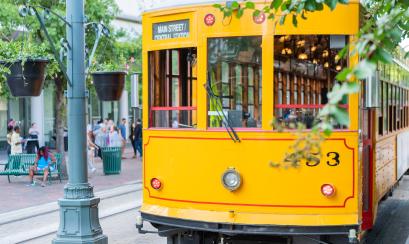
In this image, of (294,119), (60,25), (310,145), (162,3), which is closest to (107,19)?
(60,25)

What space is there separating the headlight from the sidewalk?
22.6ft

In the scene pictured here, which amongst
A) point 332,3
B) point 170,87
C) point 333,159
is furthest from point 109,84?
point 332,3

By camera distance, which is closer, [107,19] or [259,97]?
[259,97]

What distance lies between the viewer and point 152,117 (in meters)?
7.04

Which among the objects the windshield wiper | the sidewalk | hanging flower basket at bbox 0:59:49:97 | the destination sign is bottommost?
the sidewalk

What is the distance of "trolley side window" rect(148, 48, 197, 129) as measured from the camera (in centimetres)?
680

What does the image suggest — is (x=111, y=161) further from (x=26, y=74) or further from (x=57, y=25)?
(x=26, y=74)

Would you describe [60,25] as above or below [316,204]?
above

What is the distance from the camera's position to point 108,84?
8570 millimetres

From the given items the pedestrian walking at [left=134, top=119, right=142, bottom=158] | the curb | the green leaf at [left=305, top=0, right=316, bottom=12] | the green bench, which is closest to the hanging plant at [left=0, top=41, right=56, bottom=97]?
the curb

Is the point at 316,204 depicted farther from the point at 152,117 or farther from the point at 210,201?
the point at 152,117

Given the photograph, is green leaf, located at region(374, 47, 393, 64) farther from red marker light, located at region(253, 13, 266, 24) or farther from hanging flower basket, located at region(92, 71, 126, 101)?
hanging flower basket, located at region(92, 71, 126, 101)

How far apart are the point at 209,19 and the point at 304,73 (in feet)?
3.61

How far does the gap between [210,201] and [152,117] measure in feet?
4.00
